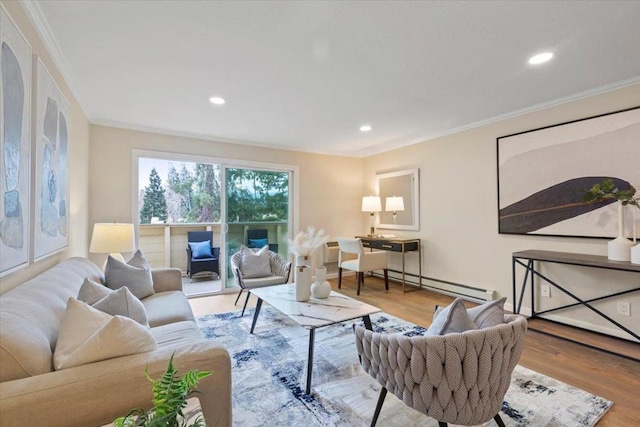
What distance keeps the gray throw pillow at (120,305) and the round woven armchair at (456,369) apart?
1313mm

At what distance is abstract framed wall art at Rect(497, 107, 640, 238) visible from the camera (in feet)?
8.87

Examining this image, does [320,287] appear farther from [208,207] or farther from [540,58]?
[208,207]

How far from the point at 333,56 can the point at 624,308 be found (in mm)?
3415

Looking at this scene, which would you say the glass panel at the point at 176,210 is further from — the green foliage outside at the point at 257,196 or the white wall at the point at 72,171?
the white wall at the point at 72,171

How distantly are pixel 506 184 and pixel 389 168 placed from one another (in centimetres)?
202

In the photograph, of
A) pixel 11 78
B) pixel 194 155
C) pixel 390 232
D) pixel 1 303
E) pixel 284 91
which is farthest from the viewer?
pixel 390 232

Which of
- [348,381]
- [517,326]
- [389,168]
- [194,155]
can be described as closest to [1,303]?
[348,381]

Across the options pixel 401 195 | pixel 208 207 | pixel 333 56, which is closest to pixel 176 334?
pixel 333 56

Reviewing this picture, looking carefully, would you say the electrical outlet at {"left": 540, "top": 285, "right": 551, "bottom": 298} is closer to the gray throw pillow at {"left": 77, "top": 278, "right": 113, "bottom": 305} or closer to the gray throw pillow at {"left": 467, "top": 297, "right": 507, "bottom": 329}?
the gray throw pillow at {"left": 467, "top": 297, "right": 507, "bottom": 329}

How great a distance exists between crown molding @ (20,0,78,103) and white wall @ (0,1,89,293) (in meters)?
0.04

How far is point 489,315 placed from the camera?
1362mm

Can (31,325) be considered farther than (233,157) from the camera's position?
No

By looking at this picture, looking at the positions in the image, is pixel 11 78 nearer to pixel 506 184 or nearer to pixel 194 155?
pixel 194 155

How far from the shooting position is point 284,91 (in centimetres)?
286
